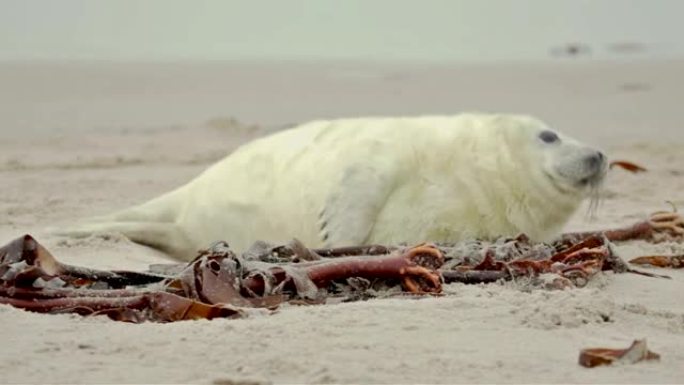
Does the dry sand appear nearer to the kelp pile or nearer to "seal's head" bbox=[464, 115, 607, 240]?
the kelp pile

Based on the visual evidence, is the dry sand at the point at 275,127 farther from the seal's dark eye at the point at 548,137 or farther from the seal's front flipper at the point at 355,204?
the seal's front flipper at the point at 355,204

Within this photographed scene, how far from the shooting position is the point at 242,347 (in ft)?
12.2

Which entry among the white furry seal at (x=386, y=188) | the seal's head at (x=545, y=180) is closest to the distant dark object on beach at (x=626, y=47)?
the white furry seal at (x=386, y=188)

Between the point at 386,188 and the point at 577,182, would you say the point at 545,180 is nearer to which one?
the point at 577,182

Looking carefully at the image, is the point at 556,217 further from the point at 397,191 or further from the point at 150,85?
the point at 150,85

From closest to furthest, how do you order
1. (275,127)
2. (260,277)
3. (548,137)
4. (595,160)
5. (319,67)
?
1. (260,277)
2. (595,160)
3. (548,137)
4. (275,127)
5. (319,67)

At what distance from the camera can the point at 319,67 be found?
17266mm

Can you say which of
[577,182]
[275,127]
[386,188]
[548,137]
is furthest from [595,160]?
[275,127]

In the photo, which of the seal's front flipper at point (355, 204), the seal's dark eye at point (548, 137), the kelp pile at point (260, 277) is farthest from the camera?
the seal's dark eye at point (548, 137)

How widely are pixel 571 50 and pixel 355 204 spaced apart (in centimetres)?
1426

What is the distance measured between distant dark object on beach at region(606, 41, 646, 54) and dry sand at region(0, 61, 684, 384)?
2.18 metres

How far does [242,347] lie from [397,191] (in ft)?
7.33

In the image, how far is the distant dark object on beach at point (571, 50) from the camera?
19391mm

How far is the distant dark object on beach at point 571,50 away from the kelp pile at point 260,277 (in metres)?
14.4
